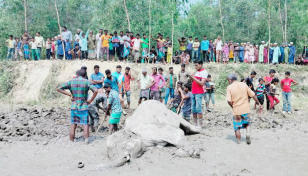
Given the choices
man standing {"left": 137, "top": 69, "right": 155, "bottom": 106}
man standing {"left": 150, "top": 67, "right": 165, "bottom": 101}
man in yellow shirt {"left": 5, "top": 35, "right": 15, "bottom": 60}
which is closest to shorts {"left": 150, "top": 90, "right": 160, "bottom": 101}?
man standing {"left": 150, "top": 67, "right": 165, "bottom": 101}

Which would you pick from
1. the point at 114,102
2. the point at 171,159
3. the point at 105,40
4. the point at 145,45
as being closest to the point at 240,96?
the point at 171,159

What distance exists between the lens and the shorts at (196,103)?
7.90m

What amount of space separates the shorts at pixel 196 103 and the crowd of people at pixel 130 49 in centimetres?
867

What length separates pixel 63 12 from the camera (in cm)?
3156

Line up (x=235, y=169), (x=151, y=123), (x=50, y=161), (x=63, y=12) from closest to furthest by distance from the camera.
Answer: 1. (x=235, y=169)
2. (x=50, y=161)
3. (x=151, y=123)
4. (x=63, y=12)

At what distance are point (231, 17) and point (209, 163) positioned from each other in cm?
3079

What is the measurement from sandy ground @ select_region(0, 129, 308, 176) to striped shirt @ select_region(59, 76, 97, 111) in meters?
0.89

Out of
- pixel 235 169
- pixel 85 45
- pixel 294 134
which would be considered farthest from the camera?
pixel 85 45

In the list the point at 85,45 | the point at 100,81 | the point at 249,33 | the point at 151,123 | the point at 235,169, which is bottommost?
the point at 235,169

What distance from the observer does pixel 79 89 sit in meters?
6.82

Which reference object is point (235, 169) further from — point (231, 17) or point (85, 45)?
point (231, 17)

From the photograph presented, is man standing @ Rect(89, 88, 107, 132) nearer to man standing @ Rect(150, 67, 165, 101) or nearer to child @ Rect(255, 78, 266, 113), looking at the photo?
man standing @ Rect(150, 67, 165, 101)

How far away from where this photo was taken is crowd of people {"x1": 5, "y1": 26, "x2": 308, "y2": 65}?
1617 centimetres

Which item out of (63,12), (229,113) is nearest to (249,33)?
(63,12)
